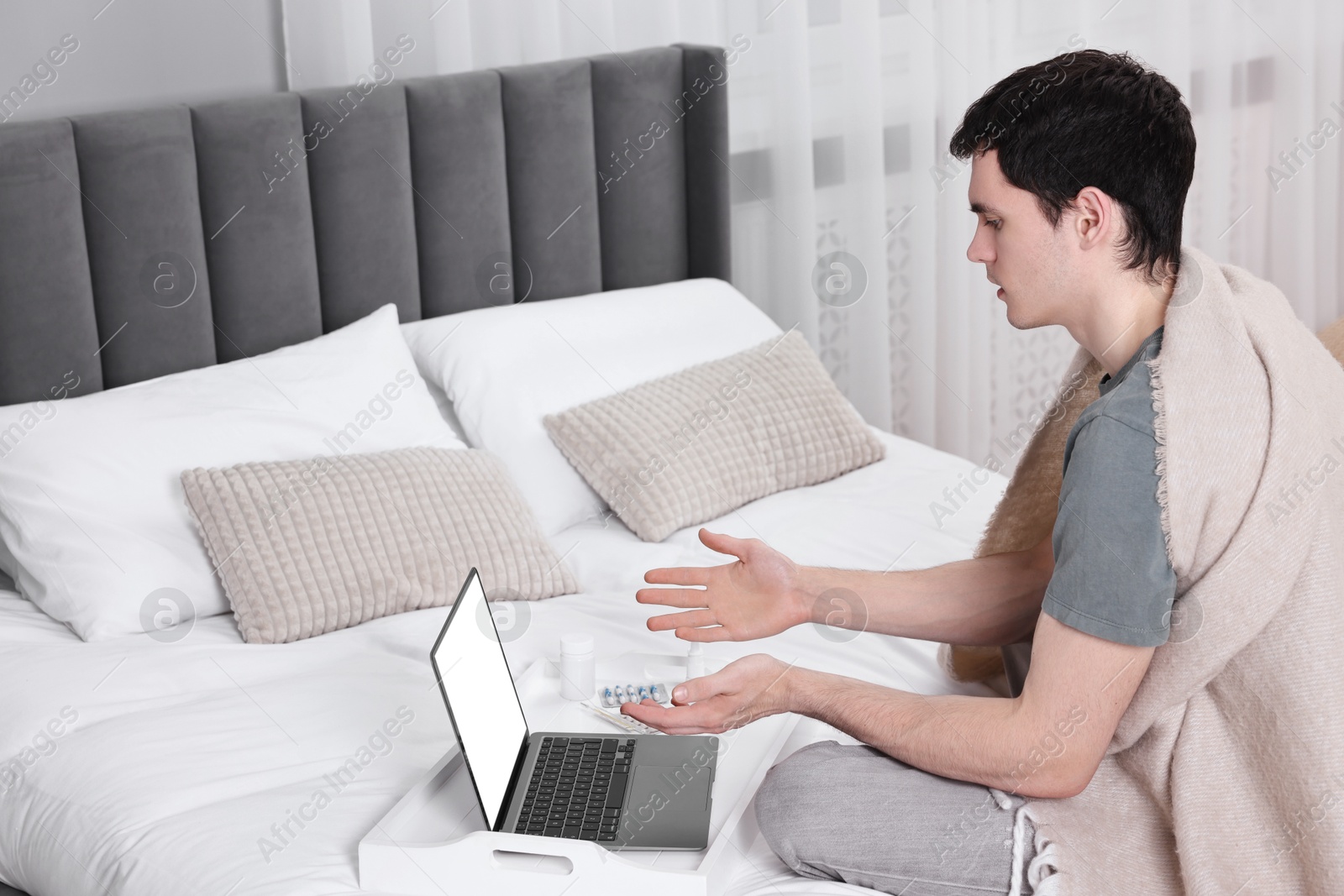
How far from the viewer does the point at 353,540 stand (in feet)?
6.03

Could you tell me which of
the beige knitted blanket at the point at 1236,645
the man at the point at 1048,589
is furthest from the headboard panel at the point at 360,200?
the beige knitted blanket at the point at 1236,645

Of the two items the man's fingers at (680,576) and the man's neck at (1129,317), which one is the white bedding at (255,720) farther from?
the man's neck at (1129,317)

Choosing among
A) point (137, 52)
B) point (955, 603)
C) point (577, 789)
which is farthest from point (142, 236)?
point (955, 603)

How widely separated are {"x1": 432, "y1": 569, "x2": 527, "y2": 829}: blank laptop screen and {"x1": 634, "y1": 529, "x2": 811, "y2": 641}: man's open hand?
0.65ft

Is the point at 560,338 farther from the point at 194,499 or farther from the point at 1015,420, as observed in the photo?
the point at 1015,420

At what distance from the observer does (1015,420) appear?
10.6ft

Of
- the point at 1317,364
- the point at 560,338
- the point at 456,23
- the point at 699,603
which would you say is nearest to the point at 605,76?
the point at 456,23

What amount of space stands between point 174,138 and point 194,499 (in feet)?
2.07

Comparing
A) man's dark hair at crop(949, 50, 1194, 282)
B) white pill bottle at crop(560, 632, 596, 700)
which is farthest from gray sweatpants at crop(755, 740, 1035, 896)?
man's dark hair at crop(949, 50, 1194, 282)

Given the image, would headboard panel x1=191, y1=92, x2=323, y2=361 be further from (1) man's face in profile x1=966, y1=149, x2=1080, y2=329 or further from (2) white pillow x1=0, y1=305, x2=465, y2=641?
(1) man's face in profile x1=966, y1=149, x2=1080, y2=329

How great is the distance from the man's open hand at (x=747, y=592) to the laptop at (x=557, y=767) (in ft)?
0.45

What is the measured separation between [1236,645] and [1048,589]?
0.16m

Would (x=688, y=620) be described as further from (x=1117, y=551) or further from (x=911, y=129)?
(x=911, y=129)

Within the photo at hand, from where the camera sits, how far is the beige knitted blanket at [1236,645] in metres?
1.09
